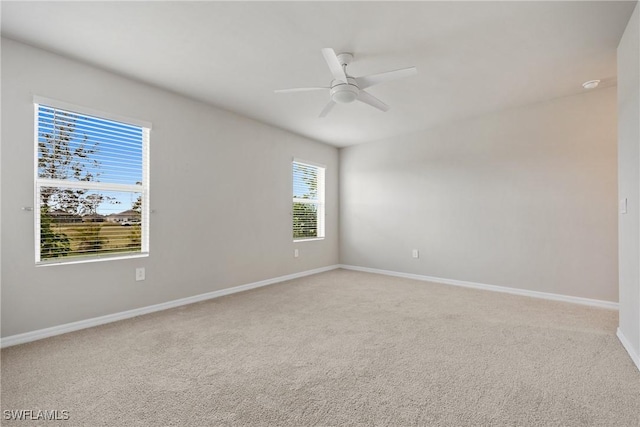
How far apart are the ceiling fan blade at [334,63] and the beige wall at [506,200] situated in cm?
268

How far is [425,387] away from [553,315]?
216cm

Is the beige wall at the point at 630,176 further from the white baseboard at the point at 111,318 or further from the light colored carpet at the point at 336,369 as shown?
the white baseboard at the point at 111,318

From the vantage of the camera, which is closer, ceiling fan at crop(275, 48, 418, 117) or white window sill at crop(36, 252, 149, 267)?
ceiling fan at crop(275, 48, 418, 117)

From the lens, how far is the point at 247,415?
1.50 meters

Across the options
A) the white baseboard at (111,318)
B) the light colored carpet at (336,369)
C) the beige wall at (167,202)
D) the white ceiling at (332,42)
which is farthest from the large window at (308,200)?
the light colored carpet at (336,369)

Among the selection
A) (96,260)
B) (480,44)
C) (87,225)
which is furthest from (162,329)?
(480,44)

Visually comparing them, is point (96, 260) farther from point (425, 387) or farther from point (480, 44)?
point (480, 44)

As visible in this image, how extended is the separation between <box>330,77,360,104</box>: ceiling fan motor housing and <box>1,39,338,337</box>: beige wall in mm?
1873

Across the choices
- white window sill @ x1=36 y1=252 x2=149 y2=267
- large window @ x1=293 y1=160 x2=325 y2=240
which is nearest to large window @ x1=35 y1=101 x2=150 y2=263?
white window sill @ x1=36 y1=252 x2=149 y2=267

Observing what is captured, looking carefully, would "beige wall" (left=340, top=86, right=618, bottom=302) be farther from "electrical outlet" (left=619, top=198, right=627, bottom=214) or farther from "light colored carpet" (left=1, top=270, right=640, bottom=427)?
"electrical outlet" (left=619, top=198, right=627, bottom=214)

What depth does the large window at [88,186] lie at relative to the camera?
99.3 inches

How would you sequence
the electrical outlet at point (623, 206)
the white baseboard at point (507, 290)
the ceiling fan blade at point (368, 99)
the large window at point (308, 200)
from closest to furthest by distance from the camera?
the electrical outlet at point (623, 206), the ceiling fan blade at point (368, 99), the white baseboard at point (507, 290), the large window at point (308, 200)

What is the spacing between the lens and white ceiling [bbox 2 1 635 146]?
6.61 feet

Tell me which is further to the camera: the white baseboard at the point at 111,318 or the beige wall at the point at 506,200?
the beige wall at the point at 506,200
